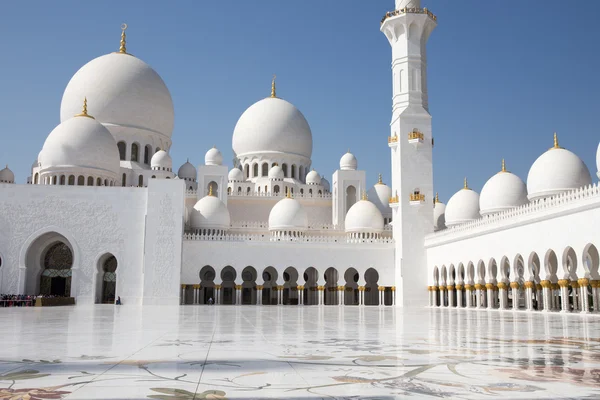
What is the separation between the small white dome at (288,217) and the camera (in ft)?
90.8

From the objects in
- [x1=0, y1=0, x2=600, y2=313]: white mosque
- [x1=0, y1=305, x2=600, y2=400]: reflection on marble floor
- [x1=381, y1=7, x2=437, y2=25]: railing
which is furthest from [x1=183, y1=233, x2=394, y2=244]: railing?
[x1=0, y1=305, x2=600, y2=400]: reflection on marble floor

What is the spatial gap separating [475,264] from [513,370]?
1802cm

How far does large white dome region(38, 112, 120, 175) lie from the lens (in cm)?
2552

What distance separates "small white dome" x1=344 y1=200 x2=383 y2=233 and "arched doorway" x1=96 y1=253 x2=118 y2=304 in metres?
10.3

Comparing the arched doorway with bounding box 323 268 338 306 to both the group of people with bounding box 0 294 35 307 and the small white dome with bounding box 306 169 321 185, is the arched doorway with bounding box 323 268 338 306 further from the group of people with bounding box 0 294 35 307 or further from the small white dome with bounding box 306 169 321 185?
the group of people with bounding box 0 294 35 307

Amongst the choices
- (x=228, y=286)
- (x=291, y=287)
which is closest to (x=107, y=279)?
(x=228, y=286)

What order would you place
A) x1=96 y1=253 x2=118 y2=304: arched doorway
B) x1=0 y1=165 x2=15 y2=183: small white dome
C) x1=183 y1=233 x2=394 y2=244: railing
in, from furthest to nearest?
x1=0 y1=165 x2=15 y2=183: small white dome
x1=183 y1=233 x2=394 y2=244: railing
x1=96 y1=253 x2=118 y2=304: arched doorway

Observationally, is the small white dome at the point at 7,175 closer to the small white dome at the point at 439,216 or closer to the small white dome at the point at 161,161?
the small white dome at the point at 161,161

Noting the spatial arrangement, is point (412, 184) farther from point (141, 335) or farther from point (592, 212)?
point (141, 335)

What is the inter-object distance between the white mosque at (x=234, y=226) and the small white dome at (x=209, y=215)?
6 cm

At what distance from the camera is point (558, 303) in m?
23.1

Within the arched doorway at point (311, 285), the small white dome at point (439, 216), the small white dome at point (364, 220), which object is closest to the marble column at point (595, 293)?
the small white dome at point (364, 220)

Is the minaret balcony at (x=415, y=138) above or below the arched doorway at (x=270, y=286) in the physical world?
above

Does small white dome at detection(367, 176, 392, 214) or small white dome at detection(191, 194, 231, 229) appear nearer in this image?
small white dome at detection(191, 194, 231, 229)
